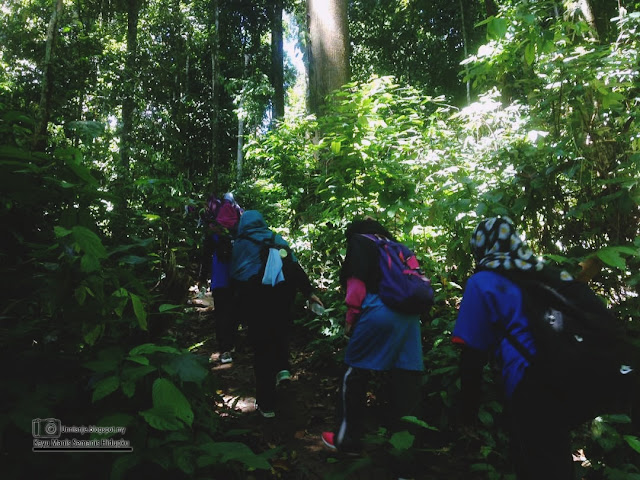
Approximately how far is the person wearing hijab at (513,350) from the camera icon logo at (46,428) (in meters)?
1.79

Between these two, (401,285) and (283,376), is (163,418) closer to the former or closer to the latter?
(401,285)

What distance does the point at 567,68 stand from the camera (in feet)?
9.78

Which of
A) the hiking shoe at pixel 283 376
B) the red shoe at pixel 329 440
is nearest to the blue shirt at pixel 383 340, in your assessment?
the red shoe at pixel 329 440

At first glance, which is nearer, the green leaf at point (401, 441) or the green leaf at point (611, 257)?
the green leaf at point (401, 441)

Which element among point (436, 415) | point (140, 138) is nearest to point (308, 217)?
point (436, 415)

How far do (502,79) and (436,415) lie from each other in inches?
135

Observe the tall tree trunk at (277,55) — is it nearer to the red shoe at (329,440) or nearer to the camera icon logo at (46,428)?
the red shoe at (329,440)

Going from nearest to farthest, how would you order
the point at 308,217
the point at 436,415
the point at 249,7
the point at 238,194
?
the point at 436,415 → the point at 308,217 → the point at 238,194 → the point at 249,7

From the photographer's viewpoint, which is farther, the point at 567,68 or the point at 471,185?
the point at 471,185

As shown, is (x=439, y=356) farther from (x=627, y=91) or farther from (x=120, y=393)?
(x=120, y=393)

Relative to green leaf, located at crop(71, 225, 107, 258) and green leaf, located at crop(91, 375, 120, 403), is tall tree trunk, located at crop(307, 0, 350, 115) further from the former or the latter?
green leaf, located at crop(91, 375, 120, 403)

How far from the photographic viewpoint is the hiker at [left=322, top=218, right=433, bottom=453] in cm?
294

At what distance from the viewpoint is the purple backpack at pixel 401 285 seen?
9.43 ft

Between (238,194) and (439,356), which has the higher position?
(238,194)
